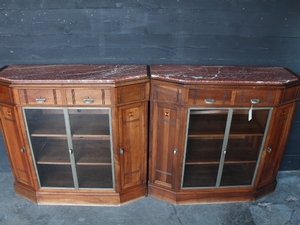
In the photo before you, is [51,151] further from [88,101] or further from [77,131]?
[88,101]

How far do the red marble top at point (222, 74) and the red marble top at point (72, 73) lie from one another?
0.54ft

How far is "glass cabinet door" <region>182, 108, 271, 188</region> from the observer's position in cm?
199

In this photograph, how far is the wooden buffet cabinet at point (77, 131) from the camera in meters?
1.75

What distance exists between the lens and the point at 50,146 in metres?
2.16

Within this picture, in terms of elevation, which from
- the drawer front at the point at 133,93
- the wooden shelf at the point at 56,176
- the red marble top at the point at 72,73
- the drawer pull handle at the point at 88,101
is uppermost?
the red marble top at the point at 72,73

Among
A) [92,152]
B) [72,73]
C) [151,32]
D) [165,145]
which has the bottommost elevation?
[92,152]

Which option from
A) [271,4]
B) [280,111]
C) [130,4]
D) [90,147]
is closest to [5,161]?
[90,147]

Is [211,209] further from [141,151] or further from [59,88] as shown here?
[59,88]

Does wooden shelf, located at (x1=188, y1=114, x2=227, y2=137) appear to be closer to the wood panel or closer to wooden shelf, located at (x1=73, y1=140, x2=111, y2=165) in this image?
wooden shelf, located at (x1=73, y1=140, x2=111, y2=165)

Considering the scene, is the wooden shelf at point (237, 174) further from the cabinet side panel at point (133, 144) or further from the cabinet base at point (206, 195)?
the cabinet side panel at point (133, 144)

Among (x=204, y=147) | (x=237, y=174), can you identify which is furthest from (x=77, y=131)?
(x=237, y=174)

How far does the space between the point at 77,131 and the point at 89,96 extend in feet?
1.09

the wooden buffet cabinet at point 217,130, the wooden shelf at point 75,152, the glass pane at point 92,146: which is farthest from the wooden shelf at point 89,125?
the wooden buffet cabinet at point 217,130

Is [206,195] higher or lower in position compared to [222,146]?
lower
